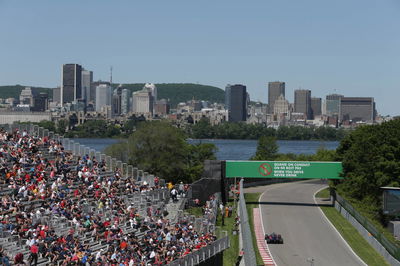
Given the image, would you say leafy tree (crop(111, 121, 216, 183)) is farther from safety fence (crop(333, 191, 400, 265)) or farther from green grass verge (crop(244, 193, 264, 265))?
safety fence (crop(333, 191, 400, 265))

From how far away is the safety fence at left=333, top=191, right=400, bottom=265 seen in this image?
43513mm

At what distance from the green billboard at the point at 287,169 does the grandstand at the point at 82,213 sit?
21.8 meters

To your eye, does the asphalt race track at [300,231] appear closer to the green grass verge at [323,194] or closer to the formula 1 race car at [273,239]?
the formula 1 race car at [273,239]

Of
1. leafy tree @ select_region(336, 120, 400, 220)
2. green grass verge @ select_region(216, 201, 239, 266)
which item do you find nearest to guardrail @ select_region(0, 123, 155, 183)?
green grass verge @ select_region(216, 201, 239, 266)

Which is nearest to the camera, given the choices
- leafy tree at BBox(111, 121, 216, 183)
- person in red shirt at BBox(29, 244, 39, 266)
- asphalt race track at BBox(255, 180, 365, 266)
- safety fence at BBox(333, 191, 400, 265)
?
person in red shirt at BBox(29, 244, 39, 266)

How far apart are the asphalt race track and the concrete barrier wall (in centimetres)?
171

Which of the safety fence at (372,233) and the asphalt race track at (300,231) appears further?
the asphalt race track at (300,231)

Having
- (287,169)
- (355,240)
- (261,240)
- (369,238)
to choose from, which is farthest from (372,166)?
(261,240)

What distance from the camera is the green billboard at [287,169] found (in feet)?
224

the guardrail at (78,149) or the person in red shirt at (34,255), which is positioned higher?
the guardrail at (78,149)

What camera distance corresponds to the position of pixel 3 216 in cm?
2956

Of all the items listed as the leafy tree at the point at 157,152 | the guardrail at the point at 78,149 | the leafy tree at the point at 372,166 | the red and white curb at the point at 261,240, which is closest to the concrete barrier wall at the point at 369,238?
the leafy tree at the point at 372,166

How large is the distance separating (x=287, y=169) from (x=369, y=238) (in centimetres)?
1965

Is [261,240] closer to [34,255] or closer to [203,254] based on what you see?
[203,254]
